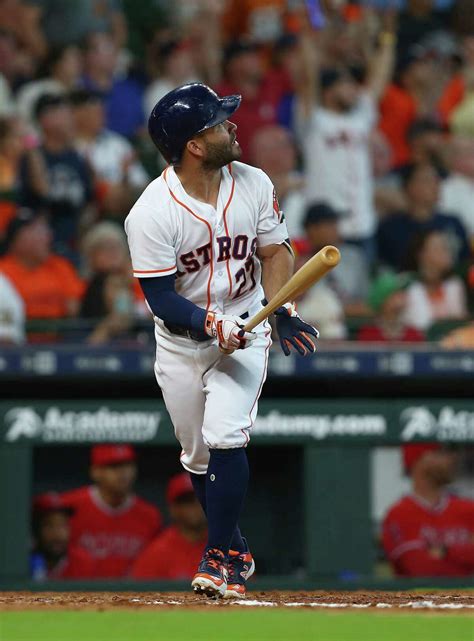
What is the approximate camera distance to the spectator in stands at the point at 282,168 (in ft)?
29.6

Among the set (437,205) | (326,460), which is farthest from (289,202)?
(326,460)

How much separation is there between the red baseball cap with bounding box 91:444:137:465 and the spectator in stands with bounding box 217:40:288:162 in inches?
128

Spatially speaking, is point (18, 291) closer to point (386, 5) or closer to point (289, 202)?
point (289, 202)

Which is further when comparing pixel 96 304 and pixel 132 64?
pixel 132 64

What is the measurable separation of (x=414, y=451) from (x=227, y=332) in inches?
120

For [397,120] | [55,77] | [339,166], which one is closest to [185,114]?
[339,166]

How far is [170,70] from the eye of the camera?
33.0 ft

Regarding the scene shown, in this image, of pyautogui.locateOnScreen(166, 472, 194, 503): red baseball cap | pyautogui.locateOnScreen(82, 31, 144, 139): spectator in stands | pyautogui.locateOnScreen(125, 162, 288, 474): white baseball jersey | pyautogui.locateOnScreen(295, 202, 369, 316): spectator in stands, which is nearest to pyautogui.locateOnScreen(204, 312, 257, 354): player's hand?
pyautogui.locateOnScreen(125, 162, 288, 474): white baseball jersey

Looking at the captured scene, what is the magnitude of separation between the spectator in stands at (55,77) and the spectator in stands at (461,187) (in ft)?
8.91

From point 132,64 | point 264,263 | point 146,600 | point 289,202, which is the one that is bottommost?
point 146,600

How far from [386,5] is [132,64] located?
6.75 ft

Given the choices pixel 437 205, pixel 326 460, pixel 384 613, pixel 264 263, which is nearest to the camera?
pixel 384 613

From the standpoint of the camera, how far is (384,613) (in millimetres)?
4363

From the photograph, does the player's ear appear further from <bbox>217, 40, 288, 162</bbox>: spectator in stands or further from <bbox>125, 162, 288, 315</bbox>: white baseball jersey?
<bbox>217, 40, 288, 162</bbox>: spectator in stands
